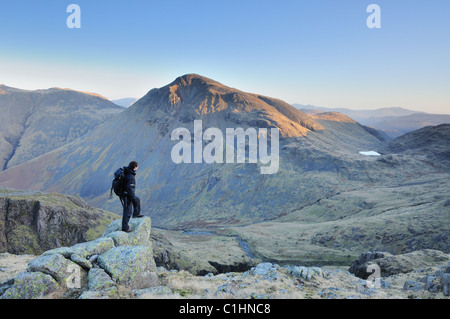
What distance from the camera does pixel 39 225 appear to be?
3869 centimetres

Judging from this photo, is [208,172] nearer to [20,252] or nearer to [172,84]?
[172,84]

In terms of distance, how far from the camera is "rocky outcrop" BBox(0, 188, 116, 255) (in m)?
35.2

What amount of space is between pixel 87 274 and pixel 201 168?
449 feet

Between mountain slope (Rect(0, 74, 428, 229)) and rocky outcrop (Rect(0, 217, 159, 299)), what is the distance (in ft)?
305

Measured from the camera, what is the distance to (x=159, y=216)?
4843 inches

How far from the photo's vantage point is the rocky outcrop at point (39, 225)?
1388 inches

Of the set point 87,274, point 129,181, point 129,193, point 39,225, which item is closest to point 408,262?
point 129,193

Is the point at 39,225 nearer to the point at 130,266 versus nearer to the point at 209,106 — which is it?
the point at 130,266

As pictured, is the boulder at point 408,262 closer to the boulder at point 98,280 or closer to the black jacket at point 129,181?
the black jacket at point 129,181

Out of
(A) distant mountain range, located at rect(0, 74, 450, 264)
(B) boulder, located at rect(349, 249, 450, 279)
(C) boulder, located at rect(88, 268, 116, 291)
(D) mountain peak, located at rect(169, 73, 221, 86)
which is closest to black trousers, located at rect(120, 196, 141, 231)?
(C) boulder, located at rect(88, 268, 116, 291)

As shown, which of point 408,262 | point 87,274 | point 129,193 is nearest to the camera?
point 87,274

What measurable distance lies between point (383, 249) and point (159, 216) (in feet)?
308

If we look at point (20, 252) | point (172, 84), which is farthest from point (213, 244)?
point (172, 84)

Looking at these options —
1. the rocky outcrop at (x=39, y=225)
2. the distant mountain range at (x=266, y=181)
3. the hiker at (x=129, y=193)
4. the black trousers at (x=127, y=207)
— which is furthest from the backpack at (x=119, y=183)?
the distant mountain range at (x=266, y=181)
